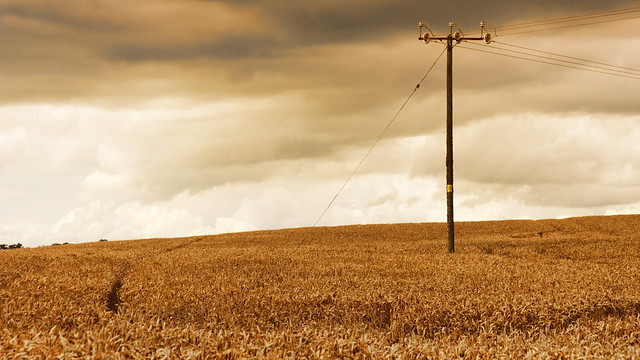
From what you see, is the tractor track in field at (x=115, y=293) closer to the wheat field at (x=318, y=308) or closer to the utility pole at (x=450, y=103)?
the wheat field at (x=318, y=308)

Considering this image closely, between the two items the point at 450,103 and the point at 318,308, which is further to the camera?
the point at 450,103

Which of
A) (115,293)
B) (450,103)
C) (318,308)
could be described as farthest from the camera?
(450,103)

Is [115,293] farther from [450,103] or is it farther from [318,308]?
[450,103]

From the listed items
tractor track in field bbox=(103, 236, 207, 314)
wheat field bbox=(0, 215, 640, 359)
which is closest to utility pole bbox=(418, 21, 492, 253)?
wheat field bbox=(0, 215, 640, 359)

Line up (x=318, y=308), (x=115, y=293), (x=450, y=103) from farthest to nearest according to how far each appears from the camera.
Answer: (x=450, y=103) → (x=115, y=293) → (x=318, y=308)

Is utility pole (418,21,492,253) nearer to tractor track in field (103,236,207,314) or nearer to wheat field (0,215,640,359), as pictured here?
wheat field (0,215,640,359)

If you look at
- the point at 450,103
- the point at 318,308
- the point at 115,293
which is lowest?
the point at 318,308

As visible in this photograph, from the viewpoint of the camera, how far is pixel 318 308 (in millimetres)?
13180

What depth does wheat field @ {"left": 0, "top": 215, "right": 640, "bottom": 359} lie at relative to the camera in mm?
7148

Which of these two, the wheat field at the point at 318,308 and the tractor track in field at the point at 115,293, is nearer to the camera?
the wheat field at the point at 318,308

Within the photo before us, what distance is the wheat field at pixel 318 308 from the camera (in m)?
7.15

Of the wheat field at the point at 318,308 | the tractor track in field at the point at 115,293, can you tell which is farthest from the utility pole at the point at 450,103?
the tractor track in field at the point at 115,293

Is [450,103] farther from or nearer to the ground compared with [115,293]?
farther from the ground

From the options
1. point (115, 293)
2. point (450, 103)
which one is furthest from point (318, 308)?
point (450, 103)
